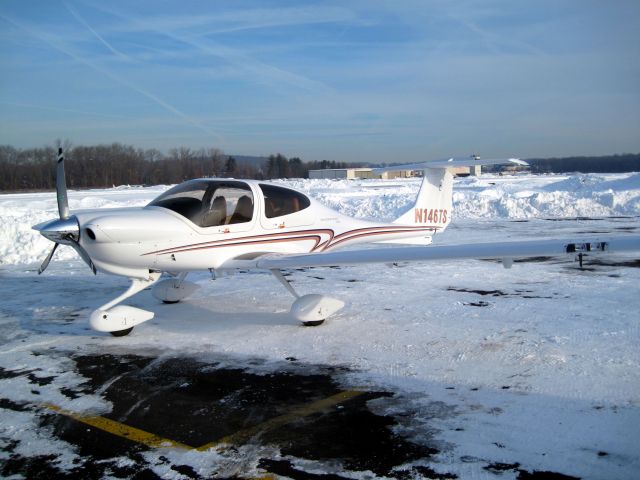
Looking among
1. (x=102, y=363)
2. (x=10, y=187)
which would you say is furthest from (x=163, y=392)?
(x=10, y=187)

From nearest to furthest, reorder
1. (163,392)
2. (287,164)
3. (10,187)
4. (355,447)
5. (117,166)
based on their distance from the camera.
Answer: (355,447) → (163,392) → (10,187) → (117,166) → (287,164)

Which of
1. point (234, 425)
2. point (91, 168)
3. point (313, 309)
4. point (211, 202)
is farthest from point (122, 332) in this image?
point (91, 168)

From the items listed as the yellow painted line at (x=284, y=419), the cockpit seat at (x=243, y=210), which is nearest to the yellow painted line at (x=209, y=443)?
the yellow painted line at (x=284, y=419)

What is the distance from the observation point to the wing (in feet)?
15.5

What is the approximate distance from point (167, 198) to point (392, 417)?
418 cm

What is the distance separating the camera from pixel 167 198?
699cm

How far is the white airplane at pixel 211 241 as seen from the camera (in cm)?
616

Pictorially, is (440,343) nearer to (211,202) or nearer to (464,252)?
(464,252)

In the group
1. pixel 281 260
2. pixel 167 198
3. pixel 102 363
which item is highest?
pixel 167 198

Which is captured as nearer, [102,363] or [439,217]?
[102,363]

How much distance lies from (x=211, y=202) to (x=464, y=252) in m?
3.10

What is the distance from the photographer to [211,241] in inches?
267

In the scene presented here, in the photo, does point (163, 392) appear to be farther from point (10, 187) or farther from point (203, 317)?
point (10, 187)

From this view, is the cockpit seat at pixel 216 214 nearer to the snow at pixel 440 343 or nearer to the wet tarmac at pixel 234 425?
the snow at pixel 440 343
